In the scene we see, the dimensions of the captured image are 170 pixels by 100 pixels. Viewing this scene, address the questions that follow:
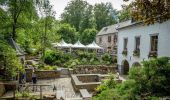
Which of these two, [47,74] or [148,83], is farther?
[47,74]

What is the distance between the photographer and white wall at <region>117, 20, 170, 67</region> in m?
19.2

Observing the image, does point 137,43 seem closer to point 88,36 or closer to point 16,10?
point 16,10

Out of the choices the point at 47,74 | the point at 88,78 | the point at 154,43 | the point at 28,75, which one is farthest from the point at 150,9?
the point at 47,74

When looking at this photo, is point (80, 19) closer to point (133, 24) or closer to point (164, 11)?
point (133, 24)

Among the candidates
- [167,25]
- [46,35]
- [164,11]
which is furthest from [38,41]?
[164,11]

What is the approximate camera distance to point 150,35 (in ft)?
71.2

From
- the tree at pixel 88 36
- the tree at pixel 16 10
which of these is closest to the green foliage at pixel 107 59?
the tree at pixel 16 10

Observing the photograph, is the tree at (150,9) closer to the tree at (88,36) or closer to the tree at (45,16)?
the tree at (45,16)

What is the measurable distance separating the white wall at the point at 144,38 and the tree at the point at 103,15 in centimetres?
4630

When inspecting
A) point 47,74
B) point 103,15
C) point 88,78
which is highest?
point 103,15

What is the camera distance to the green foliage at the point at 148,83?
896 cm

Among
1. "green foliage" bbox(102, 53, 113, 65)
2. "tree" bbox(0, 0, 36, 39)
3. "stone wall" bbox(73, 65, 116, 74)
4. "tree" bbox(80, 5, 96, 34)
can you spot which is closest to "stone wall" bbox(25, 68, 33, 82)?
"tree" bbox(0, 0, 36, 39)

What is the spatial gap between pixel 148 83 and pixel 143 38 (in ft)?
47.7

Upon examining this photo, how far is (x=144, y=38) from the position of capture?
75.1 ft
